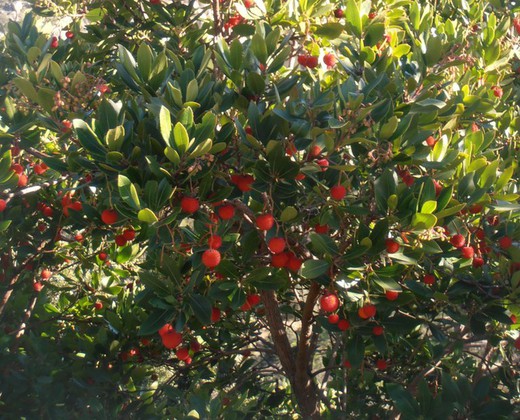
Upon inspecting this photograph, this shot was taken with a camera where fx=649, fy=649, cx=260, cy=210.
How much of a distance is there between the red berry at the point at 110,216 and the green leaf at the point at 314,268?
2.29 ft

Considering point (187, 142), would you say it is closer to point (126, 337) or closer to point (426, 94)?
point (426, 94)

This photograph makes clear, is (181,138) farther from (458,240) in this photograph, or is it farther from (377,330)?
(377,330)

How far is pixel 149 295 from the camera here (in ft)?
8.36

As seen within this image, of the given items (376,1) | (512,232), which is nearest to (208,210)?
(512,232)

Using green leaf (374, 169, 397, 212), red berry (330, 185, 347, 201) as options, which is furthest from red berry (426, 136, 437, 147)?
red berry (330, 185, 347, 201)

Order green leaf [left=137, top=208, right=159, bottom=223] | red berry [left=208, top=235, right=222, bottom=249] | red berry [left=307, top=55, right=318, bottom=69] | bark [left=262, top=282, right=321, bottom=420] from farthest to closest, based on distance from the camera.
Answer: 1. bark [left=262, top=282, right=321, bottom=420]
2. red berry [left=307, top=55, right=318, bottom=69]
3. red berry [left=208, top=235, right=222, bottom=249]
4. green leaf [left=137, top=208, right=159, bottom=223]

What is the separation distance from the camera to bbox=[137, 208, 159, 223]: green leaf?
6.25ft

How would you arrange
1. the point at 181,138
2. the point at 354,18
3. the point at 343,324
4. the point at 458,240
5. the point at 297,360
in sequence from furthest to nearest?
the point at 297,360 < the point at 354,18 < the point at 343,324 < the point at 458,240 < the point at 181,138

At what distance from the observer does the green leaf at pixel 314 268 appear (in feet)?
7.48

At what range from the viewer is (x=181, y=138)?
2023 millimetres

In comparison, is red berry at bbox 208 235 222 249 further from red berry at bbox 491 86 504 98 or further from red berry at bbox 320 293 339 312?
red berry at bbox 491 86 504 98

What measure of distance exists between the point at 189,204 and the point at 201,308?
17.3 inches

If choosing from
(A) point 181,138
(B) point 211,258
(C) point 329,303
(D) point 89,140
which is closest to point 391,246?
(C) point 329,303

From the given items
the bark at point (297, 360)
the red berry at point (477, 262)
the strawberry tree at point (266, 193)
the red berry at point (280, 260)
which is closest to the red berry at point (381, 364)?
the strawberry tree at point (266, 193)
